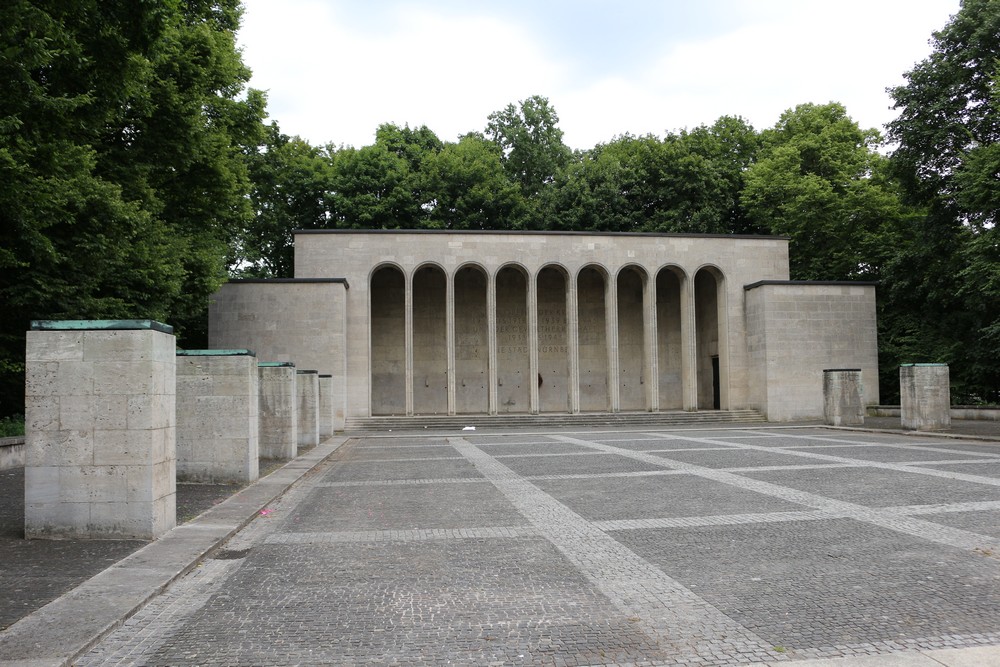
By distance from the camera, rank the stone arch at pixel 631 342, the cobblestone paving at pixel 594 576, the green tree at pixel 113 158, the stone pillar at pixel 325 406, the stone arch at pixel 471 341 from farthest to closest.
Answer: the stone arch at pixel 631 342, the stone arch at pixel 471 341, the stone pillar at pixel 325 406, the green tree at pixel 113 158, the cobblestone paving at pixel 594 576

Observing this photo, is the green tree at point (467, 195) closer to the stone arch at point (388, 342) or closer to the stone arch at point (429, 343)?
the stone arch at point (429, 343)

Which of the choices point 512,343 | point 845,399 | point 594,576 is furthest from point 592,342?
→ point 594,576

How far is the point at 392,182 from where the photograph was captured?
42.4 meters

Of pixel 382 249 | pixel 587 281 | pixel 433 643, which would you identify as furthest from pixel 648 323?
pixel 433 643

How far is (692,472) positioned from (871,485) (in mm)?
2945

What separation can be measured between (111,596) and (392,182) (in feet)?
128

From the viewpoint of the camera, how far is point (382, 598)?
539 cm

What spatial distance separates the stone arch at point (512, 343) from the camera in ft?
122

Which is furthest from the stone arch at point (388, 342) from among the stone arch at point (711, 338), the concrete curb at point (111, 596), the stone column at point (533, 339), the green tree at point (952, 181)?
the concrete curb at point (111, 596)

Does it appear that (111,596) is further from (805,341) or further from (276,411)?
(805,341)

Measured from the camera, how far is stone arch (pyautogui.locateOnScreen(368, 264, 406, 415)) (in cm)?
3575

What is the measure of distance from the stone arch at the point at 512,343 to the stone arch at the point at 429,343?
2868mm

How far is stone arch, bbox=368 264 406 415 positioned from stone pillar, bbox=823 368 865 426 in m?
19.5

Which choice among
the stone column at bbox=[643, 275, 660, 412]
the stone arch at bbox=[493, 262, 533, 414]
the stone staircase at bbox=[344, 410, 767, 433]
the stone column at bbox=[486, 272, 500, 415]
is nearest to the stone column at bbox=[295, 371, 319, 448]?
the stone staircase at bbox=[344, 410, 767, 433]
